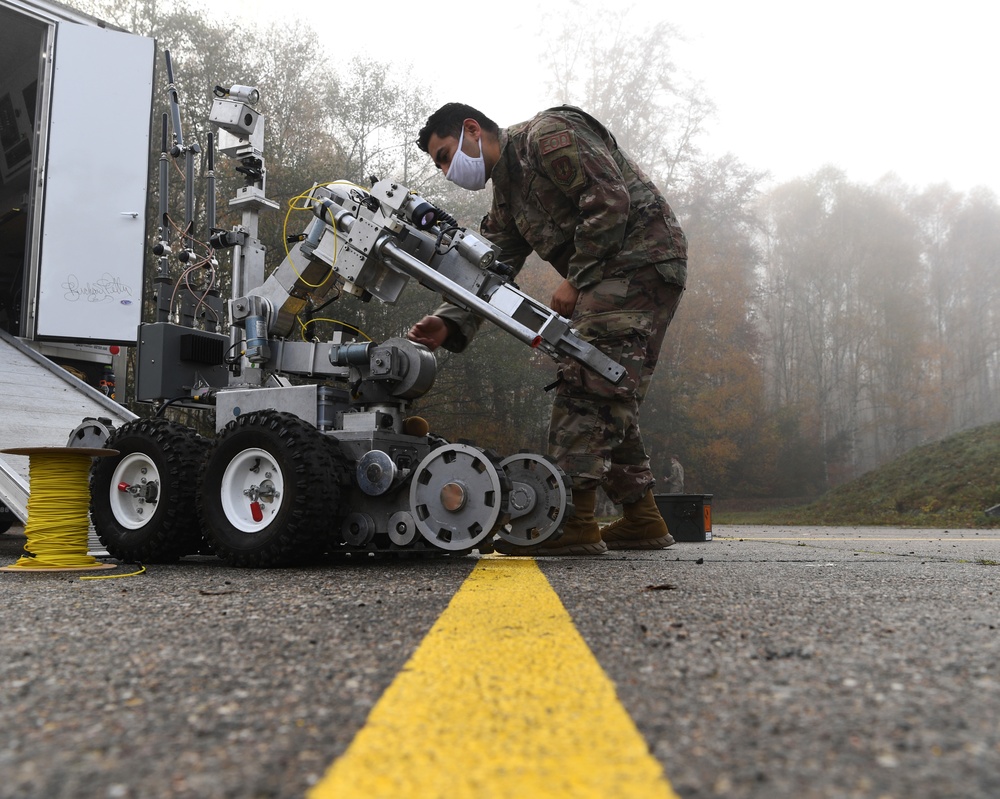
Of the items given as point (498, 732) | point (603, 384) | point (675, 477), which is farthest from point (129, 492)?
point (675, 477)

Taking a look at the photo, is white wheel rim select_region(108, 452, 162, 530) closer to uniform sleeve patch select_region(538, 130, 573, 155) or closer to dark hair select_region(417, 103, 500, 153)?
dark hair select_region(417, 103, 500, 153)

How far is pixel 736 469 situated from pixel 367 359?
2499cm

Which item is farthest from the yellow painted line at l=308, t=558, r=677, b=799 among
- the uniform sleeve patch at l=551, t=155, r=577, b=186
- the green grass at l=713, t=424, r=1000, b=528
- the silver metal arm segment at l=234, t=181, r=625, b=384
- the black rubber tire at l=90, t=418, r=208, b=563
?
the green grass at l=713, t=424, r=1000, b=528

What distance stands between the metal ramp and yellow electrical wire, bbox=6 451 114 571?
1.20 ft

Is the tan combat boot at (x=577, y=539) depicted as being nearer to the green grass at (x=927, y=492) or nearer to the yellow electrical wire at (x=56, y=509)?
the yellow electrical wire at (x=56, y=509)

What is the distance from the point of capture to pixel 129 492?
3.63 m

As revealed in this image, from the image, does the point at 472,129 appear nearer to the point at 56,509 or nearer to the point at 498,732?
the point at 56,509

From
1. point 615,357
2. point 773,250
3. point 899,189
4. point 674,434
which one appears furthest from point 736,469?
point 615,357

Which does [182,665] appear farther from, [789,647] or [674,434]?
[674,434]

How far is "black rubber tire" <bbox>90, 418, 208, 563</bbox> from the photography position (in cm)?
345

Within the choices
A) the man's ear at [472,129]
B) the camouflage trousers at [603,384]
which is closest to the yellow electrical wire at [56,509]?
the camouflage trousers at [603,384]

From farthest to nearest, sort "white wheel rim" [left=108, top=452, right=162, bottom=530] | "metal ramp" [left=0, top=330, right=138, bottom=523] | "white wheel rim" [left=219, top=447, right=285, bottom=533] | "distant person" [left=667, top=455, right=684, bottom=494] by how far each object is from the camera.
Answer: "distant person" [left=667, top=455, right=684, bottom=494], "metal ramp" [left=0, top=330, right=138, bottom=523], "white wheel rim" [left=108, top=452, right=162, bottom=530], "white wheel rim" [left=219, top=447, right=285, bottom=533]

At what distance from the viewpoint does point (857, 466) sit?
33062mm

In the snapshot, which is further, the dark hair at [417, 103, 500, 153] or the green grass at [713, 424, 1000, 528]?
the green grass at [713, 424, 1000, 528]
